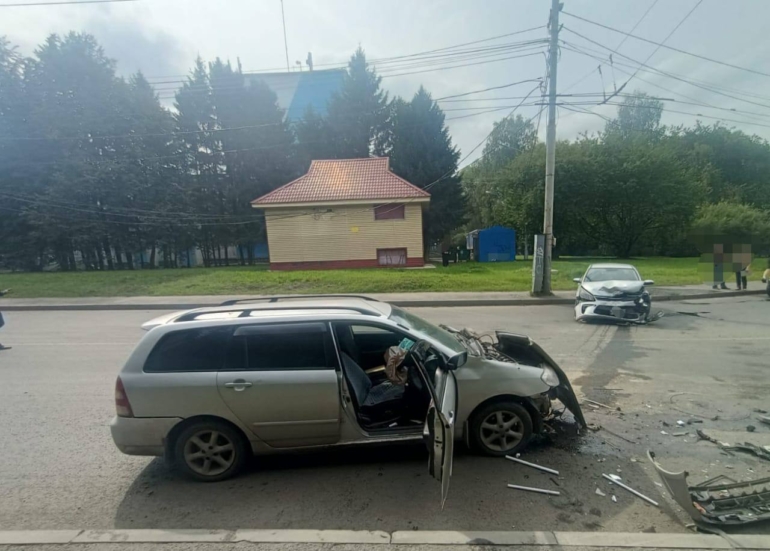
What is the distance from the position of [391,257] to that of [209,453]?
2147 cm

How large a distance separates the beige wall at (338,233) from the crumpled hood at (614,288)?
47.6 ft

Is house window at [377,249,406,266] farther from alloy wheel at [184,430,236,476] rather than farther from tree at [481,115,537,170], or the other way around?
tree at [481,115,537,170]

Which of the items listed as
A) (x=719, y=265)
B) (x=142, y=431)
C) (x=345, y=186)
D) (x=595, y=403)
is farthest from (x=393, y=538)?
(x=345, y=186)

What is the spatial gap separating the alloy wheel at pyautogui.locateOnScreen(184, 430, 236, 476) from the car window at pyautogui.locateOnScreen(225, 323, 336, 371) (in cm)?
62

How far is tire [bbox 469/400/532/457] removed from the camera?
332 centimetres

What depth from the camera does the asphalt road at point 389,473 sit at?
2.65 meters

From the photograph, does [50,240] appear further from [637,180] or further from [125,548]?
[637,180]

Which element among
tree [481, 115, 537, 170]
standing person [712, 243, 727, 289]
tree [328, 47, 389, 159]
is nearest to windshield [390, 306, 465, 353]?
standing person [712, 243, 727, 289]

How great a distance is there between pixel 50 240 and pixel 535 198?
38092mm

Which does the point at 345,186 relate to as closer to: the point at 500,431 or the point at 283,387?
the point at 283,387

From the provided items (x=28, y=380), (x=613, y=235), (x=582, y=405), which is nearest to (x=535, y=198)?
(x=613, y=235)

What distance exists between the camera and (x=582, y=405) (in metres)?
4.45

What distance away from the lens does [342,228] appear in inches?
950

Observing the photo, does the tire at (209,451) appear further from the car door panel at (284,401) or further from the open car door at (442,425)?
the open car door at (442,425)
